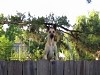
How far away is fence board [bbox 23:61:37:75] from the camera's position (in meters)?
6.13

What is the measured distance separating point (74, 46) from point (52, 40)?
345 cm

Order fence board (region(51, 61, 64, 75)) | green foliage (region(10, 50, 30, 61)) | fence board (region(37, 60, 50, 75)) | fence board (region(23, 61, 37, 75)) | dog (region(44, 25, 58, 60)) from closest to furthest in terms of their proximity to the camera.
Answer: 1. fence board (region(23, 61, 37, 75))
2. fence board (region(37, 60, 50, 75))
3. fence board (region(51, 61, 64, 75))
4. dog (region(44, 25, 58, 60))
5. green foliage (region(10, 50, 30, 61))

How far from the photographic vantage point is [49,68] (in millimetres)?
6359

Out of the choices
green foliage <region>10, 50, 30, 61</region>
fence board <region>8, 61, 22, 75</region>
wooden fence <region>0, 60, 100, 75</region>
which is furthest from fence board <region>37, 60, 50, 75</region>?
green foliage <region>10, 50, 30, 61</region>

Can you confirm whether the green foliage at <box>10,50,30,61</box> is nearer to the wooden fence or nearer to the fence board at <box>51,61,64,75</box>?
the wooden fence

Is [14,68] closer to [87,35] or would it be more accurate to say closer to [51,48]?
[51,48]

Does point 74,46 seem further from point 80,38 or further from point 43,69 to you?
point 43,69

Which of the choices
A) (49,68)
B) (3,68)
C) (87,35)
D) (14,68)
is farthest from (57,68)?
(87,35)

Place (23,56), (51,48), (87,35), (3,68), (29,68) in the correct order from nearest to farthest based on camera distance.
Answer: (3,68) < (29,68) < (51,48) < (87,35) < (23,56)

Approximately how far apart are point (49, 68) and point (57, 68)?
16cm

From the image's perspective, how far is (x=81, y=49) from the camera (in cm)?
1064

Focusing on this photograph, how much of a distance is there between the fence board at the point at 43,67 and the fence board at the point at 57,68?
0.10 meters

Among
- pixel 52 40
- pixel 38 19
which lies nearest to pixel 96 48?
pixel 38 19

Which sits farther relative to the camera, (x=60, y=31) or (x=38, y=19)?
(x=60, y=31)
